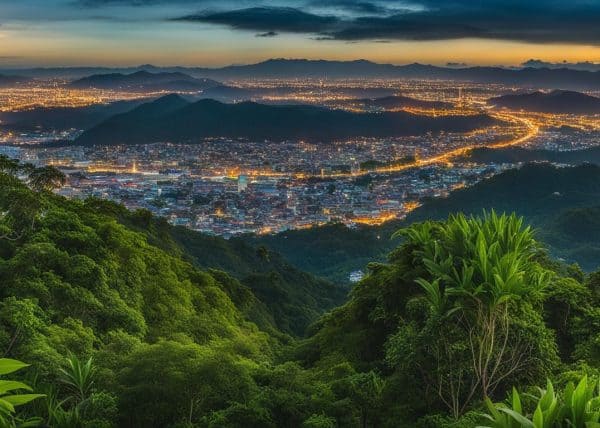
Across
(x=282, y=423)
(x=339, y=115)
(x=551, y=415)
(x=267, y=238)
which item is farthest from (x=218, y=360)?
(x=339, y=115)

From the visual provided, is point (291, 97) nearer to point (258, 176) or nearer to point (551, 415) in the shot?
point (258, 176)

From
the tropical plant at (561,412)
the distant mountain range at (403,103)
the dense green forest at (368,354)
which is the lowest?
the dense green forest at (368,354)

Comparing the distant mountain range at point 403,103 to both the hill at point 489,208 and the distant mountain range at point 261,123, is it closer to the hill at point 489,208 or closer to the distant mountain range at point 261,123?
the distant mountain range at point 261,123

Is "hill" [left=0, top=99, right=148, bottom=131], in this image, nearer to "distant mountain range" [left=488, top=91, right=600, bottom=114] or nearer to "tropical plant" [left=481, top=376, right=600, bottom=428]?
"distant mountain range" [left=488, top=91, right=600, bottom=114]

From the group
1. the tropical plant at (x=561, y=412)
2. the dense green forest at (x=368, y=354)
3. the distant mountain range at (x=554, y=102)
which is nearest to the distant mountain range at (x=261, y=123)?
the distant mountain range at (x=554, y=102)

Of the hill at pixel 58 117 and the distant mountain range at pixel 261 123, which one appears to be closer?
the hill at pixel 58 117

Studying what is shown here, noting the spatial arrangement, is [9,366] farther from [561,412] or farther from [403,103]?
[403,103]

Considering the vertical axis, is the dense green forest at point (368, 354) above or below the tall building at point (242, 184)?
above
